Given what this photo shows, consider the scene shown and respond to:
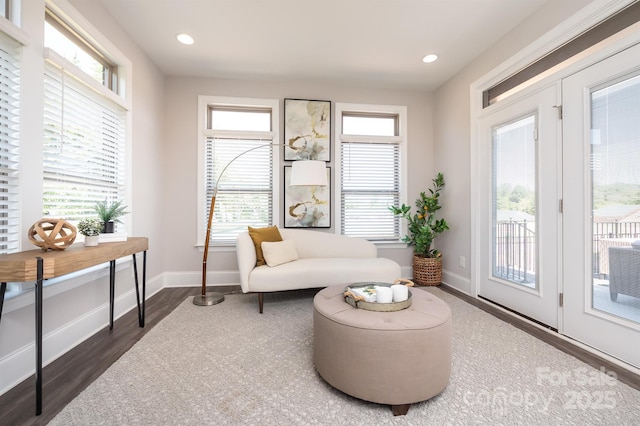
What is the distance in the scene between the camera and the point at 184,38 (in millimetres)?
2797

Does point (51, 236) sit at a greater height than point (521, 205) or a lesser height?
lesser

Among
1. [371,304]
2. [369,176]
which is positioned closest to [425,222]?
[369,176]

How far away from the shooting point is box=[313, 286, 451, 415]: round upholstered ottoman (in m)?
1.32

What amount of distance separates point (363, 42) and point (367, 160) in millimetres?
1505

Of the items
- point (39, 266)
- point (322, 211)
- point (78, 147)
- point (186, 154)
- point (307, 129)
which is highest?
point (307, 129)

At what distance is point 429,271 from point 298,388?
8.49 ft

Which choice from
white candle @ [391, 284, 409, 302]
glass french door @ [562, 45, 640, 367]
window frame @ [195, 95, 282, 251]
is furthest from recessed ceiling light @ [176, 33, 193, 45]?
glass french door @ [562, 45, 640, 367]

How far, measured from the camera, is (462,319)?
2.49 metres

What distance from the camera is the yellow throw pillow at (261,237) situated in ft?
9.43

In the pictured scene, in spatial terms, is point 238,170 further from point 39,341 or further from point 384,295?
point 384,295

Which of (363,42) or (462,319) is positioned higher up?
(363,42)

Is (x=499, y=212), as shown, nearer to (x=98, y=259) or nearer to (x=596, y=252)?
(x=596, y=252)

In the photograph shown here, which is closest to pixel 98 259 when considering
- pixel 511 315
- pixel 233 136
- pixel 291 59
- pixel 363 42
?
pixel 233 136

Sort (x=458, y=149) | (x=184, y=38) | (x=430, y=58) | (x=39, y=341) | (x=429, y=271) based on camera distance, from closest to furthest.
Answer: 1. (x=39, y=341)
2. (x=184, y=38)
3. (x=430, y=58)
4. (x=458, y=149)
5. (x=429, y=271)
